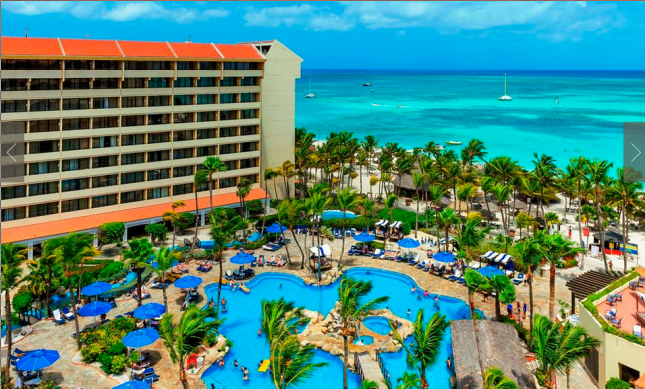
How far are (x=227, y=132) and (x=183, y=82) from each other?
23.9 ft

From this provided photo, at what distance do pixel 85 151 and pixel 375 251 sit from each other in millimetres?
28404

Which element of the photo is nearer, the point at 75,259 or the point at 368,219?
the point at 75,259

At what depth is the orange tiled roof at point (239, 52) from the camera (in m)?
56.3

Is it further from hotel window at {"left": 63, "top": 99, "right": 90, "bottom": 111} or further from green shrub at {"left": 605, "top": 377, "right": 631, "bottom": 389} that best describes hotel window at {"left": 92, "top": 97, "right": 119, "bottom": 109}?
green shrub at {"left": 605, "top": 377, "right": 631, "bottom": 389}

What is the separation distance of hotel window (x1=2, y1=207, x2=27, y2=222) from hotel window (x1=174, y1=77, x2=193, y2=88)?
1856 centimetres

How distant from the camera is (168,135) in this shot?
177ft

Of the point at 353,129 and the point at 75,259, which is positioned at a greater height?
the point at 353,129

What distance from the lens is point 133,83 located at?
167 ft

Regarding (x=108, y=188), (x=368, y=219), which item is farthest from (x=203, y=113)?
(x=368, y=219)

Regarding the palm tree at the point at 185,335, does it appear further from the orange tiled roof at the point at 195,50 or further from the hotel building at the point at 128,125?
the orange tiled roof at the point at 195,50

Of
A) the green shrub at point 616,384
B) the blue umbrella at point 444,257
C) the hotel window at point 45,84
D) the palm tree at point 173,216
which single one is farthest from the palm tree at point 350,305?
the hotel window at point 45,84

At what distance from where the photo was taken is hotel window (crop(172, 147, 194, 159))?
54.8 meters

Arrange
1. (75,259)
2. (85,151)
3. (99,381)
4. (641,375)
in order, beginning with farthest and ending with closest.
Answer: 1. (85,151)
2. (75,259)
3. (99,381)
4. (641,375)

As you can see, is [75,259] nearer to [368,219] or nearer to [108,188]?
[108,188]
